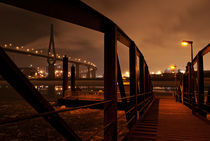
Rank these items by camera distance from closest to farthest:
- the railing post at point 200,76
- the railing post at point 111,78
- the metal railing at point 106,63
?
the metal railing at point 106,63, the railing post at point 111,78, the railing post at point 200,76

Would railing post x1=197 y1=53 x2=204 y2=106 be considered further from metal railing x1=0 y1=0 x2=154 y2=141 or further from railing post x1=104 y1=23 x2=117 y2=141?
railing post x1=104 y1=23 x2=117 y2=141

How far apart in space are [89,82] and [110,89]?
4571cm

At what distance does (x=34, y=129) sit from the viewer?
20.5 m

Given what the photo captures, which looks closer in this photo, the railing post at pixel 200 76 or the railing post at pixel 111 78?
the railing post at pixel 111 78

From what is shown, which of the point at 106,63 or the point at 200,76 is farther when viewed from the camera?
the point at 200,76

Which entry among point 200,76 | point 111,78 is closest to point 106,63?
point 111,78

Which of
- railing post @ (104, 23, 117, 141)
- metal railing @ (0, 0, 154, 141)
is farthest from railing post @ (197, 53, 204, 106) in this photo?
railing post @ (104, 23, 117, 141)

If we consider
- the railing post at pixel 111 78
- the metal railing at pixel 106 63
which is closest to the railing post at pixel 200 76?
the metal railing at pixel 106 63

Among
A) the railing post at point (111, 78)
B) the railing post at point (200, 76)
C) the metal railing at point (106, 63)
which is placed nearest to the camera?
the metal railing at point (106, 63)

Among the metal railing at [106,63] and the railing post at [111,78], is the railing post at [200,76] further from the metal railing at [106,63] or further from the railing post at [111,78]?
the railing post at [111,78]

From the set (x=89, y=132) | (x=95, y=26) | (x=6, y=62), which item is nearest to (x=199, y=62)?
(x=95, y=26)

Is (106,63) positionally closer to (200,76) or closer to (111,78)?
(111,78)

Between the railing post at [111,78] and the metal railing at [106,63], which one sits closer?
the metal railing at [106,63]

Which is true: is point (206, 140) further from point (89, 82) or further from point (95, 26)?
point (89, 82)
